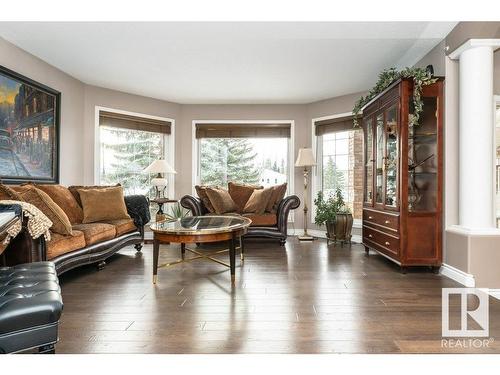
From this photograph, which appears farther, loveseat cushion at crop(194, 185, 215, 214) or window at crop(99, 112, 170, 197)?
window at crop(99, 112, 170, 197)

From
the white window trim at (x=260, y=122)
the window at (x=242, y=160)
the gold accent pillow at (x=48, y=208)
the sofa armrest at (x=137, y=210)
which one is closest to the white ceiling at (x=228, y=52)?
the white window trim at (x=260, y=122)

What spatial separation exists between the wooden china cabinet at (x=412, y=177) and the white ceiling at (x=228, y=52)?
1.88 feet

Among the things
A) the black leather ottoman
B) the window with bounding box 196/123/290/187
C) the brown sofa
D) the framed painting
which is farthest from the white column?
the framed painting

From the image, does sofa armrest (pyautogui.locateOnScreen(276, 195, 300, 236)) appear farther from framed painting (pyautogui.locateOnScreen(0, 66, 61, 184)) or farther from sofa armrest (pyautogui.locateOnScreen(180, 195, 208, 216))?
framed painting (pyautogui.locateOnScreen(0, 66, 61, 184))

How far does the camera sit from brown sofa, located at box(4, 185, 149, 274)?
2678 millimetres

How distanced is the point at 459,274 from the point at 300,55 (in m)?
2.92

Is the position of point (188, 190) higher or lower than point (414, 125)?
lower

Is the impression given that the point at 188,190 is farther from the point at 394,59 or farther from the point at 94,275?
the point at 394,59

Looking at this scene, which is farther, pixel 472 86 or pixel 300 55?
pixel 300 55

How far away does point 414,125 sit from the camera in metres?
3.72

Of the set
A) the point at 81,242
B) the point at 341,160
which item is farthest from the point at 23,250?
the point at 341,160

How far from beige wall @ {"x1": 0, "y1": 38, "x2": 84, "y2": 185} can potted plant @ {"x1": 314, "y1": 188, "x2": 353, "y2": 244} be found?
3.83 meters
